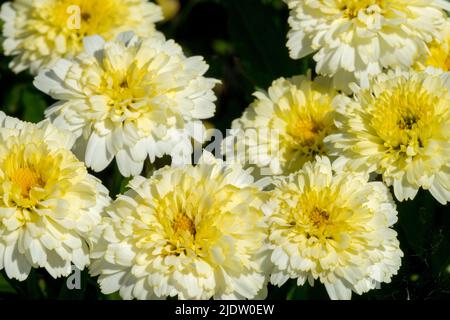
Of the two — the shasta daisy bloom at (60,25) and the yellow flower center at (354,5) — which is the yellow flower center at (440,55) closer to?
the yellow flower center at (354,5)

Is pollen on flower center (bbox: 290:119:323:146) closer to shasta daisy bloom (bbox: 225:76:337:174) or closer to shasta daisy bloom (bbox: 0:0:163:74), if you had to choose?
shasta daisy bloom (bbox: 225:76:337:174)

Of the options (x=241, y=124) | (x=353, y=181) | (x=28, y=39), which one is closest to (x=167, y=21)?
(x=28, y=39)

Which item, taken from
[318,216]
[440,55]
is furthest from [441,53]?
[318,216]

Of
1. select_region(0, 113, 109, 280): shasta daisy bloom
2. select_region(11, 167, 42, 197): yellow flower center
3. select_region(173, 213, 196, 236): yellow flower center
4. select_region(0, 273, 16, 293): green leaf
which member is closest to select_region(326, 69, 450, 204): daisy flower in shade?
select_region(173, 213, 196, 236): yellow flower center

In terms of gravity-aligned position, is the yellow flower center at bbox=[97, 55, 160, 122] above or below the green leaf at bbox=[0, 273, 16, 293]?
above

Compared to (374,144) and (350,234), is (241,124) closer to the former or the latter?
(374,144)

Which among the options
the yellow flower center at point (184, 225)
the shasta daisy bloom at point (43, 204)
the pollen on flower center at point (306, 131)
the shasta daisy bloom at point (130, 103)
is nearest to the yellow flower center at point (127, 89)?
the shasta daisy bloom at point (130, 103)
